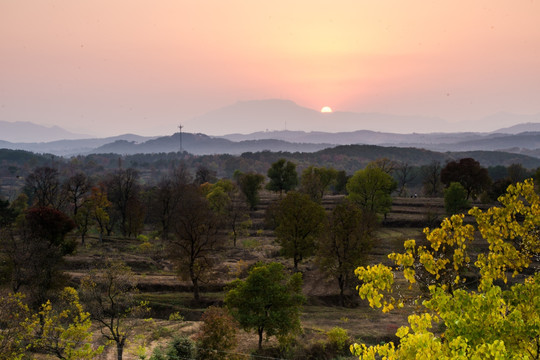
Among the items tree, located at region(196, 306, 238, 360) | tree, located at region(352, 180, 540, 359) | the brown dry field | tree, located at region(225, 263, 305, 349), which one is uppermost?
tree, located at region(352, 180, 540, 359)

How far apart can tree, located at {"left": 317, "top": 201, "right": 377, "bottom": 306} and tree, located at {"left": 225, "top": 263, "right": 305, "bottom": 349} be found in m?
18.5

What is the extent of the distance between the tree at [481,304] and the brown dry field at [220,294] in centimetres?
2199

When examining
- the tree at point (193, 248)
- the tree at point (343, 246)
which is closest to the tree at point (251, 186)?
the tree at point (343, 246)

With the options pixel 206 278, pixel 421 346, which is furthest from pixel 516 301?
pixel 206 278

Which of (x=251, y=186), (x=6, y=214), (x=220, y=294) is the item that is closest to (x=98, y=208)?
(x=6, y=214)

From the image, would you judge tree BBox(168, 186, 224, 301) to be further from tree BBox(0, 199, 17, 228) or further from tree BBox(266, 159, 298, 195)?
tree BBox(266, 159, 298, 195)

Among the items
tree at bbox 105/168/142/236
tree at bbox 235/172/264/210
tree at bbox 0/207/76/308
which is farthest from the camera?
tree at bbox 235/172/264/210

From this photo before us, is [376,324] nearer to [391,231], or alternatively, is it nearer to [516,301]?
[516,301]

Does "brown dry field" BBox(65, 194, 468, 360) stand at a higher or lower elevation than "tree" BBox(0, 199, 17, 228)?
lower

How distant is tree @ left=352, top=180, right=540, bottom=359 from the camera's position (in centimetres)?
757

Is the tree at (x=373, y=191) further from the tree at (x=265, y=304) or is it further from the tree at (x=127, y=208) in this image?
the tree at (x=265, y=304)

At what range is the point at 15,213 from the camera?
239 ft

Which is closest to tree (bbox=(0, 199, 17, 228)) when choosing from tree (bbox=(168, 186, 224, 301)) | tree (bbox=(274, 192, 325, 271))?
tree (bbox=(168, 186, 224, 301))

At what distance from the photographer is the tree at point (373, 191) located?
7731cm
